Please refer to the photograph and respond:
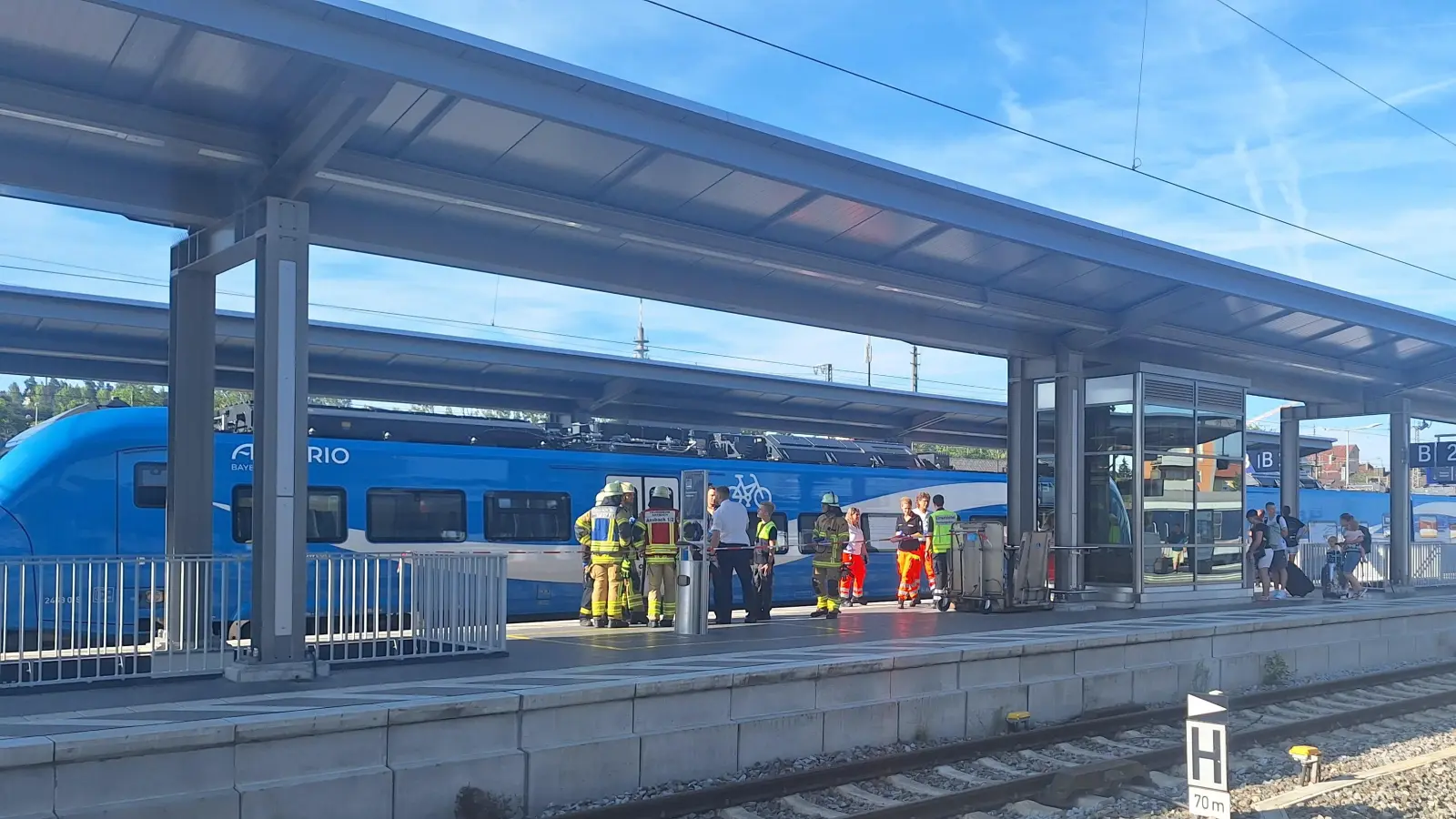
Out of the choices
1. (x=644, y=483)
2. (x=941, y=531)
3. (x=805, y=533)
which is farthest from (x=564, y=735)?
(x=805, y=533)

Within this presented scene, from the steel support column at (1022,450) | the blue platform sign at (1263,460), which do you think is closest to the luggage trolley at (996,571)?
the steel support column at (1022,450)

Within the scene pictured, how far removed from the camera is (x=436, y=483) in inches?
685

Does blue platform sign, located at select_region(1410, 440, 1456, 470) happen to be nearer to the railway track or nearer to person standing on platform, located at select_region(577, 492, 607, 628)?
the railway track

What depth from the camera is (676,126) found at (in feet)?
32.7

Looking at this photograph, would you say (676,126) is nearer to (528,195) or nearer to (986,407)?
(528,195)

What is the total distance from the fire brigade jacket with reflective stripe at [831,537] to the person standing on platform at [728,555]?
1052mm

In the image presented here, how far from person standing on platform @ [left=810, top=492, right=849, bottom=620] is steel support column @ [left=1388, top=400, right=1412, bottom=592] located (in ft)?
42.2

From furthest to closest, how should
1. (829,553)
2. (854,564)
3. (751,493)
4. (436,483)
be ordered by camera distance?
(751,493), (854,564), (436,483), (829,553)

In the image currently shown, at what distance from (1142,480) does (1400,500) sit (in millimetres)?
9292

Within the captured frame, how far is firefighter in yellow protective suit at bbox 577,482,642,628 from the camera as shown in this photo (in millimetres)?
13484

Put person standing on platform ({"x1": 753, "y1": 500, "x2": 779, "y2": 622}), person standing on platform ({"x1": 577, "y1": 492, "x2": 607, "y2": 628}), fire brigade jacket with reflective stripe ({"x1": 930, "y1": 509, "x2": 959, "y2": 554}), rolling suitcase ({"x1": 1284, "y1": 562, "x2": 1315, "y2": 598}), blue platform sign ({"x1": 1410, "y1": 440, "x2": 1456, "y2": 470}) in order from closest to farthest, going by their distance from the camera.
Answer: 1. person standing on platform ({"x1": 577, "y1": 492, "x2": 607, "y2": 628})
2. person standing on platform ({"x1": 753, "y1": 500, "x2": 779, "y2": 622})
3. fire brigade jacket with reflective stripe ({"x1": 930, "y1": 509, "x2": 959, "y2": 554})
4. rolling suitcase ({"x1": 1284, "y1": 562, "x2": 1315, "y2": 598})
5. blue platform sign ({"x1": 1410, "y1": 440, "x2": 1456, "y2": 470})

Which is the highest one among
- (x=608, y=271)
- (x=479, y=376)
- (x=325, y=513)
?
(x=608, y=271)

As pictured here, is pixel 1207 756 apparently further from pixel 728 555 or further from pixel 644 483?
pixel 644 483

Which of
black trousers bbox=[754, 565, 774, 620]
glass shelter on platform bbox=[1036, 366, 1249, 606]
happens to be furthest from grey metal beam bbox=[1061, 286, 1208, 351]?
black trousers bbox=[754, 565, 774, 620]
